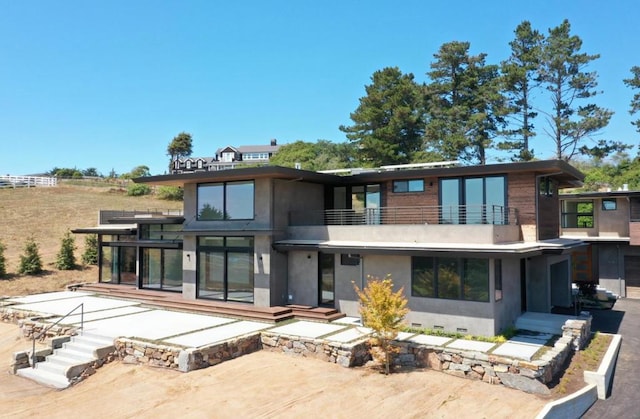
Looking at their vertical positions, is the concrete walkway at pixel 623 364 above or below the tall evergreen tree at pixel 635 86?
below

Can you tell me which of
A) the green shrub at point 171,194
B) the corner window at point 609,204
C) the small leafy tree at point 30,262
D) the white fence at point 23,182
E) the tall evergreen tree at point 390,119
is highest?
the tall evergreen tree at point 390,119

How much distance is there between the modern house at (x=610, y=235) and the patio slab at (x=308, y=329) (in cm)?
1659

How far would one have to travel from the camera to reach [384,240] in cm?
1706

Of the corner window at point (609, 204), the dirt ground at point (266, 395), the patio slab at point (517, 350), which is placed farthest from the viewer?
the corner window at point (609, 204)

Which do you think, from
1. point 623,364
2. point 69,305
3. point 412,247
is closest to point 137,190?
point 69,305

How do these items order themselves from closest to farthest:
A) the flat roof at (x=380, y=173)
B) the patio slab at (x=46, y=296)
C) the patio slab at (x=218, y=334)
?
the patio slab at (x=218, y=334)
the flat roof at (x=380, y=173)
the patio slab at (x=46, y=296)

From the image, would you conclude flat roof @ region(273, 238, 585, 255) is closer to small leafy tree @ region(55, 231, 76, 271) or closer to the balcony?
the balcony

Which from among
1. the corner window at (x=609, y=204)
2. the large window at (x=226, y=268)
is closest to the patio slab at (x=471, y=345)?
the large window at (x=226, y=268)

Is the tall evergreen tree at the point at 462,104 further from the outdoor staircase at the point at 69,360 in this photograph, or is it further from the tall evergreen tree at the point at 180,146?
the tall evergreen tree at the point at 180,146

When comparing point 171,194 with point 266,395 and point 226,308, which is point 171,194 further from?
point 266,395

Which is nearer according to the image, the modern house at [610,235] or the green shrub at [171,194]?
the modern house at [610,235]

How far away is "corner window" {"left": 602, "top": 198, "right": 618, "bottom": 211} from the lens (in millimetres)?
25036

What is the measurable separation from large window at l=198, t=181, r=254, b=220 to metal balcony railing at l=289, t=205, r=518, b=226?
1969 mm

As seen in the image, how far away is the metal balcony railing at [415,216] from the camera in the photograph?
17.2 meters
